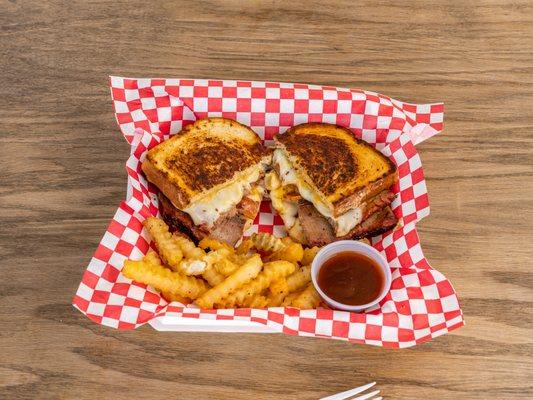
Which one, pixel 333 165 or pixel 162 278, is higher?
pixel 333 165

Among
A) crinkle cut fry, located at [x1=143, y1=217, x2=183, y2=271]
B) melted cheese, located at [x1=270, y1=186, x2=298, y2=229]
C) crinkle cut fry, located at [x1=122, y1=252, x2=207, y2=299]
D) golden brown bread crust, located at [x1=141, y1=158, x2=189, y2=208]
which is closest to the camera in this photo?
crinkle cut fry, located at [x1=122, y1=252, x2=207, y2=299]

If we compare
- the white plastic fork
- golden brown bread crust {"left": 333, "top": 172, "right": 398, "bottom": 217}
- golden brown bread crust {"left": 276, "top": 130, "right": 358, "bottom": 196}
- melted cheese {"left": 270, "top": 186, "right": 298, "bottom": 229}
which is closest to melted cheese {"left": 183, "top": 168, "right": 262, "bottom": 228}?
melted cheese {"left": 270, "top": 186, "right": 298, "bottom": 229}

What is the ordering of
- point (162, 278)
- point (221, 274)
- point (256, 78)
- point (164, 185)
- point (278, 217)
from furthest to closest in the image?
point (256, 78) < point (278, 217) < point (164, 185) < point (221, 274) < point (162, 278)

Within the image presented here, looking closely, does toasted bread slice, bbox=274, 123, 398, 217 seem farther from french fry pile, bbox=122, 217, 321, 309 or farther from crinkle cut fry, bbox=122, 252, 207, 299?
crinkle cut fry, bbox=122, 252, 207, 299

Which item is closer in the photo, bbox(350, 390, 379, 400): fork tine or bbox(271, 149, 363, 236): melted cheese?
bbox(350, 390, 379, 400): fork tine

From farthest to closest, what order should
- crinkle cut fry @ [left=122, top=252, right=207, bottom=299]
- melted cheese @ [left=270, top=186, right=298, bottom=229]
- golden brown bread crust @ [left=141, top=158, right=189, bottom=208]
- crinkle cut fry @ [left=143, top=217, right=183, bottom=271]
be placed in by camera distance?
melted cheese @ [left=270, top=186, right=298, bottom=229]
golden brown bread crust @ [left=141, top=158, right=189, bottom=208]
crinkle cut fry @ [left=143, top=217, right=183, bottom=271]
crinkle cut fry @ [left=122, top=252, right=207, bottom=299]

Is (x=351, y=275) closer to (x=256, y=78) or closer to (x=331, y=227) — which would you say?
(x=331, y=227)

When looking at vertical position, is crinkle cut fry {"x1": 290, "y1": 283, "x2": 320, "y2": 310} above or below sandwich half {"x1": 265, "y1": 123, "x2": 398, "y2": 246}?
below

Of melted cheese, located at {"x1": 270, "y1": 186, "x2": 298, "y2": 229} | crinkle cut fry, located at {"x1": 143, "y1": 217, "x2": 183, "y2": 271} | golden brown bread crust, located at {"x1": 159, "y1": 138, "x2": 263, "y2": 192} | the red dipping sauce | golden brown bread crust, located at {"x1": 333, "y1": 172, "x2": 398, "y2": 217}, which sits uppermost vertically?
golden brown bread crust, located at {"x1": 159, "y1": 138, "x2": 263, "y2": 192}

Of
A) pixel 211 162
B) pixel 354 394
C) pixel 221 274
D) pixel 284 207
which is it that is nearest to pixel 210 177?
pixel 211 162
